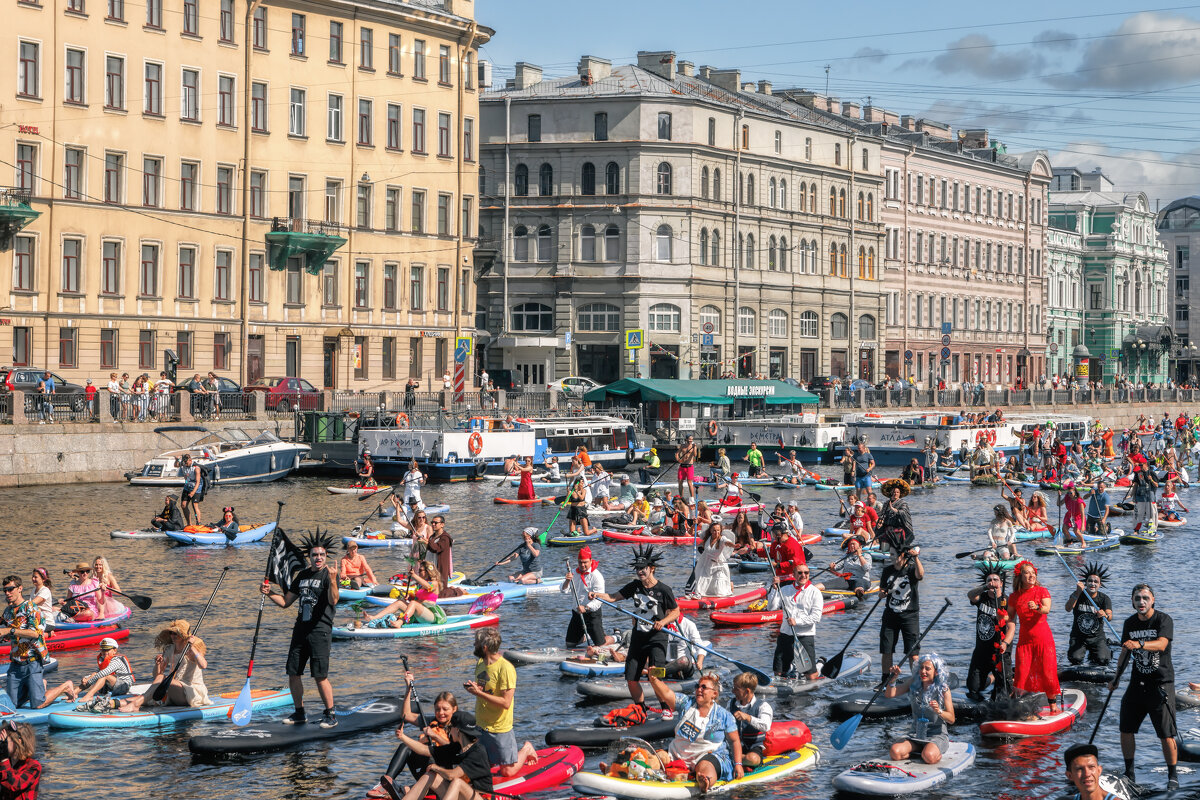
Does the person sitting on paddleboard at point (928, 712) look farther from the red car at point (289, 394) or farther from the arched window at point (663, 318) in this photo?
the arched window at point (663, 318)

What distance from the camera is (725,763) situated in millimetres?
17125

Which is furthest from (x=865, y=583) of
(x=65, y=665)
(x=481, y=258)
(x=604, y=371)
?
(x=604, y=371)

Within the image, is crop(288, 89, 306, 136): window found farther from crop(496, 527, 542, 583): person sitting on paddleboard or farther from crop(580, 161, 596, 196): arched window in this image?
crop(496, 527, 542, 583): person sitting on paddleboard

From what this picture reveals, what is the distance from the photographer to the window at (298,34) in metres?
68.3

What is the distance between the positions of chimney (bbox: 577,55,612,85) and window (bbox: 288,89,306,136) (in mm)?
25007

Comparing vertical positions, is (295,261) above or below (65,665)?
above

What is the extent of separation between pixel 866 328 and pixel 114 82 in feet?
182

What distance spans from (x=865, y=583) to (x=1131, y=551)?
40.7 ft

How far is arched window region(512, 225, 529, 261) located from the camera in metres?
88.3

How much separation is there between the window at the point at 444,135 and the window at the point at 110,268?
18.8 metres

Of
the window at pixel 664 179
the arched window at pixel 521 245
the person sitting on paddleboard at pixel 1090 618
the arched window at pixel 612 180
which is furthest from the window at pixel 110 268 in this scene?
the person sitting on paddleboard at pixel 1090 618

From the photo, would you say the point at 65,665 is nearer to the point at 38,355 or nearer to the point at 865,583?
the point at 865,583

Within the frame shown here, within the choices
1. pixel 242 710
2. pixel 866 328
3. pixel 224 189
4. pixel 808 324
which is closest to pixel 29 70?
pixel 224 189

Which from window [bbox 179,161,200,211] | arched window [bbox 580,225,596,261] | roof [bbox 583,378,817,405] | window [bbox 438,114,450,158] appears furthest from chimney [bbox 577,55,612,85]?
window [bbox 179,161,200,211]
